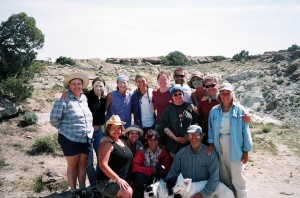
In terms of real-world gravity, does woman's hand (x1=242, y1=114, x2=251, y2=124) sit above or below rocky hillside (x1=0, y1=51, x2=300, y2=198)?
above

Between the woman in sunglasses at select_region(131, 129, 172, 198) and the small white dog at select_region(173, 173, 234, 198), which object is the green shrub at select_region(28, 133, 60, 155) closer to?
the woman in sunglasses at select_region(131, 129, 172, 198)

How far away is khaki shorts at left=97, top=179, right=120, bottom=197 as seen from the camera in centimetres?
480

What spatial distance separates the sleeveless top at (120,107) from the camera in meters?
6.14

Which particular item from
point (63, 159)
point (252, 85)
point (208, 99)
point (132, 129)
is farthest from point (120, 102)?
point (252, 85)

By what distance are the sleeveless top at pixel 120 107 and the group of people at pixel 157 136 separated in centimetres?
2

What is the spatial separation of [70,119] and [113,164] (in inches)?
44.2

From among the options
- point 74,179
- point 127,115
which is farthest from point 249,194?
point 74,179

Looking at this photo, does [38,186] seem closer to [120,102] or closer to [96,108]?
[96,108]

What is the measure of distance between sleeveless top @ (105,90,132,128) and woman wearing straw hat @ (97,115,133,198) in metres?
1.04

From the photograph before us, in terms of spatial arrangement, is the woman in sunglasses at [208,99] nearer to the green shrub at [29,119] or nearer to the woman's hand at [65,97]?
the woman's hand at [65,97]

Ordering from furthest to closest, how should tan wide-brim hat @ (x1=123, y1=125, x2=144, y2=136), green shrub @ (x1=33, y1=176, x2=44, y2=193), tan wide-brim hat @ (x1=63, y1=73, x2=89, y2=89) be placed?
1. green shrub @ (x1=33, y1=176, x2=44, y2=193)
2. tan wide-brim hat @ (x1=123, y1=125, x2=144, y2=136)
3. tan wide-brim hat @ (x1=63, y1=73, x2=89, y2=89)

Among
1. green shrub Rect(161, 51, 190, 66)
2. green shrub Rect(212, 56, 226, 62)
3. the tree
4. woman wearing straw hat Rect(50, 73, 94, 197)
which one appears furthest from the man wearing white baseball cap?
green shrub Rect(212, 56, 226, 62)

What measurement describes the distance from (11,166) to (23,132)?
3.11m

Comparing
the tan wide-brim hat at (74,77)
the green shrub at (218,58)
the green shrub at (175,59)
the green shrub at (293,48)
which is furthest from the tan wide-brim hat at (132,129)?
the green shrub at (218,58)
